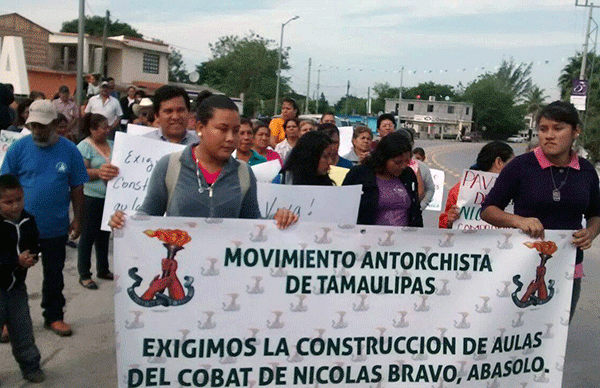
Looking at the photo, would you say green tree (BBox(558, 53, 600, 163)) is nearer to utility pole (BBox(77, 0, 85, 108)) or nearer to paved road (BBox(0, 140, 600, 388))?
utility pole (BBox(77, 0, 85, 108))

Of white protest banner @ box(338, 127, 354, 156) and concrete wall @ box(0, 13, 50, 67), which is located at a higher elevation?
concrete wall @ box(0, 13, 50, 67)

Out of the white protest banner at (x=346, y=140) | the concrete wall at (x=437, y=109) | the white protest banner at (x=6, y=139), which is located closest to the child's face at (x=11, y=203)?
the white protest banner at (x=6, y=139)

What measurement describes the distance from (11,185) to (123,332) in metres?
1.71

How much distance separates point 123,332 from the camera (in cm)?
353

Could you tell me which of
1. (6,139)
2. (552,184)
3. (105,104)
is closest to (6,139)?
(6,139)

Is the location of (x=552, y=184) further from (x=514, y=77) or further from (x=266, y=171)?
(x=514, y=77)

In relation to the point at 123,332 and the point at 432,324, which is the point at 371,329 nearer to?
the point at 432,324

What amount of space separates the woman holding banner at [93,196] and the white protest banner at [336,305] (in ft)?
11.3

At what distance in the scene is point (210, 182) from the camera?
3.68 meters

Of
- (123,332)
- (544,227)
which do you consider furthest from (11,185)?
(544,227)

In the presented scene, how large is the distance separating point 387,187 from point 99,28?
97284 millimetres

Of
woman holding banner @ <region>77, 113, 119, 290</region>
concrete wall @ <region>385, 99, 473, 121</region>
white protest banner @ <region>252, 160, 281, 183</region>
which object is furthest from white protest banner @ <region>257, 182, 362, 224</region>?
concrete wall @ <region>385, 99, 473, 121</region>

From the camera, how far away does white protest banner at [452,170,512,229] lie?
6582 millimetres

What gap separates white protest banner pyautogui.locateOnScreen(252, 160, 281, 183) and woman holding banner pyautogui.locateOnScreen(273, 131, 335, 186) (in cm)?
46
